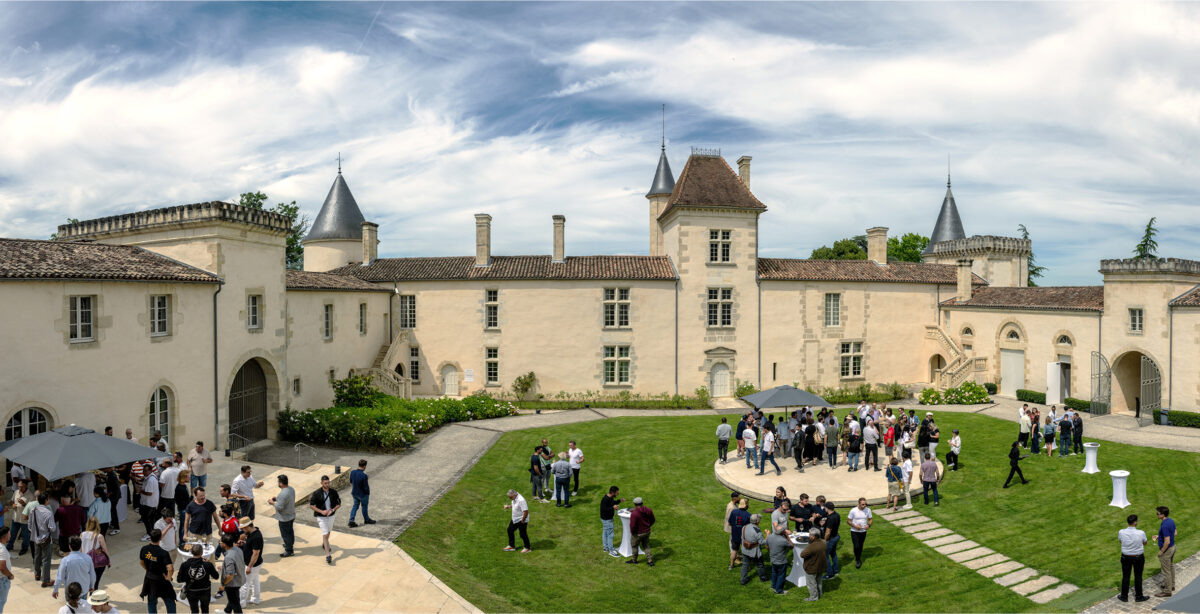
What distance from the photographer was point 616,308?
32531 millimetres

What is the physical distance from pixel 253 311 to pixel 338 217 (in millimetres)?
20191

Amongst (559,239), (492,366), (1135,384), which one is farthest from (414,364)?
(1135,384)

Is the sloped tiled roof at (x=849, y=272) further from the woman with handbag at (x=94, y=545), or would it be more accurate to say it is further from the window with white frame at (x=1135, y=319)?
the woman with handbag at (x=94, y=545)

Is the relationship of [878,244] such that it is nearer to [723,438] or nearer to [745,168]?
[745,168]

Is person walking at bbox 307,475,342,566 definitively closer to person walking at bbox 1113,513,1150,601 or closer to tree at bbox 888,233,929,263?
person walking at bbox 1113,513,1150,601

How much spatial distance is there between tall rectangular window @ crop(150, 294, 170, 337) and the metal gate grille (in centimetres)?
3500

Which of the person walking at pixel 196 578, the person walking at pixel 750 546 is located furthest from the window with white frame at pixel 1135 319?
the person walking at pixel 196 578

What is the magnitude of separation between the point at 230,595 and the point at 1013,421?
2833 cm

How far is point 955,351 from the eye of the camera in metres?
34.0

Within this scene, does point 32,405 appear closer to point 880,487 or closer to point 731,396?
point 880,487

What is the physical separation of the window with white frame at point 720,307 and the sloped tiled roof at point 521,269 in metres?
2.49

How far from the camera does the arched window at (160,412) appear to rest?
58.0 ft

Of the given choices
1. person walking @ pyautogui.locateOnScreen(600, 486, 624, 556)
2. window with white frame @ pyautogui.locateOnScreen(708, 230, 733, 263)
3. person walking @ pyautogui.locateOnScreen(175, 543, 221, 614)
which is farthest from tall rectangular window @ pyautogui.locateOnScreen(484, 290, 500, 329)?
person walking @ pyautogui.locateOnScreen(175, 543, 221, 614)

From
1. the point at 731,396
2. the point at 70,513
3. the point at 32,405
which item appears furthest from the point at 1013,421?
the point at 32,405
